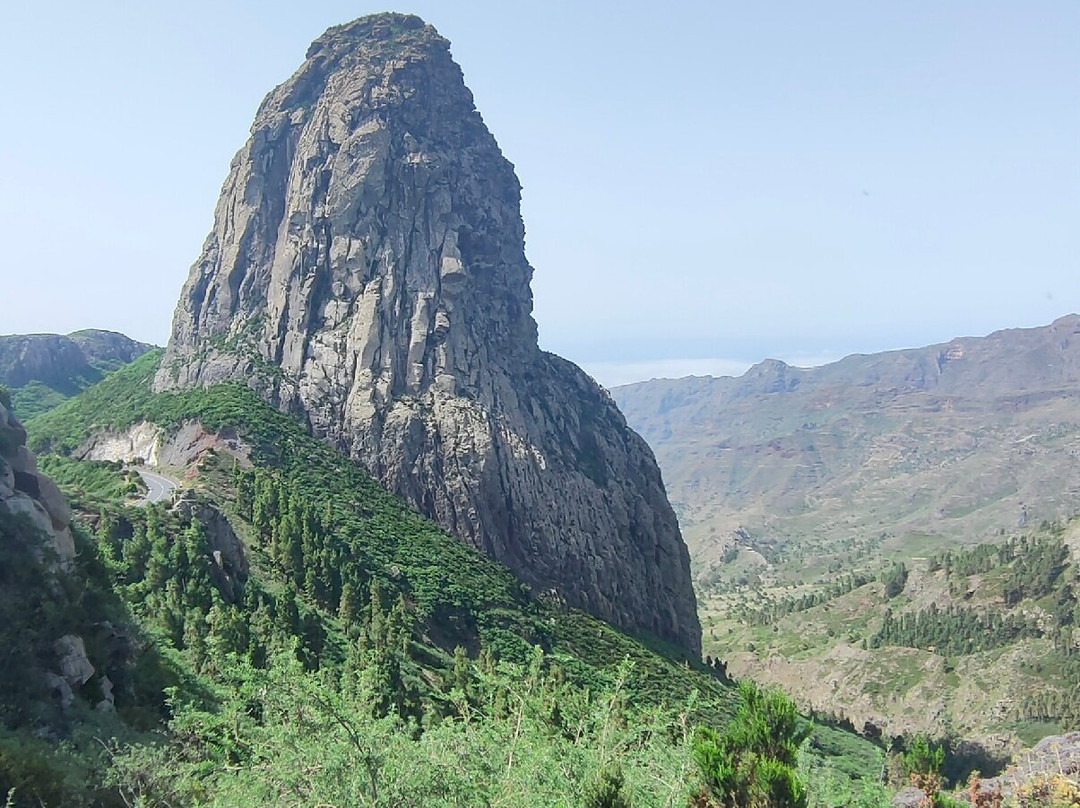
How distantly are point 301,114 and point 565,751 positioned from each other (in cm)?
13954

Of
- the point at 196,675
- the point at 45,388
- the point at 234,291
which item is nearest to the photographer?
the point at 196,675

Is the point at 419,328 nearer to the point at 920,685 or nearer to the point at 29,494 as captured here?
the point at 29,494

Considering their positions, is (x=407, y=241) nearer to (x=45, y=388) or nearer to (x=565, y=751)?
(x=45, y=388)

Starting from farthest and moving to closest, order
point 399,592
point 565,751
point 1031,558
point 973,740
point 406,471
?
point 1031,558 < point 973,740 < point 406,471 < point 399,592 < point 565,751

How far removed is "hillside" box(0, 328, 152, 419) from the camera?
151500 millimetres

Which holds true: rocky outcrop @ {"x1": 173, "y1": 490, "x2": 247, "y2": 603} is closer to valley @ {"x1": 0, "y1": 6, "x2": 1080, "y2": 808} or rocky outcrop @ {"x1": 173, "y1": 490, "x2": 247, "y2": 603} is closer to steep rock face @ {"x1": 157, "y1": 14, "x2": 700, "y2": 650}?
valley @ {"x1": 0, "y1": 6, "x2": 1080, "y2": 808}

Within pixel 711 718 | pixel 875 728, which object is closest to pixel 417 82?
Result: pixel 711 718

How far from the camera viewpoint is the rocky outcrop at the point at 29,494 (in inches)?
1380

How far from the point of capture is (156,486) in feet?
268

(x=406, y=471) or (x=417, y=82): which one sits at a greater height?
(x=417, y=82)

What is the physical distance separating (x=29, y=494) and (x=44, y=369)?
15376 centimetres

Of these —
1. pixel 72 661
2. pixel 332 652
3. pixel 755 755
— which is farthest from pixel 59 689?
pixel 332 652

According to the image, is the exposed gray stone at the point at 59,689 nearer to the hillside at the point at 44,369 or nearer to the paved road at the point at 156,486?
the paved road at the point at 156,486

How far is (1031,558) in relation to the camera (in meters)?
192
